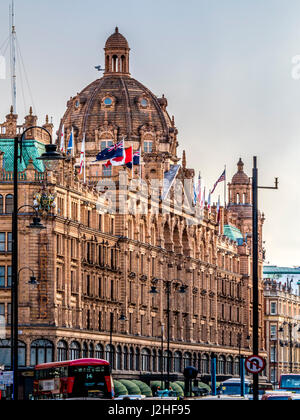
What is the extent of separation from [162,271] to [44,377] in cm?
6897

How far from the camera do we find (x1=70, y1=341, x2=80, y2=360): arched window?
113062mm

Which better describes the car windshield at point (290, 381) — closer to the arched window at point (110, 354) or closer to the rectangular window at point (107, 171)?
the arched window at point (110, 354)

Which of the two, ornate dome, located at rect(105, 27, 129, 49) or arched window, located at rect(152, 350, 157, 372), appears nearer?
arched window, located at rect(152, 350, 157, 372)

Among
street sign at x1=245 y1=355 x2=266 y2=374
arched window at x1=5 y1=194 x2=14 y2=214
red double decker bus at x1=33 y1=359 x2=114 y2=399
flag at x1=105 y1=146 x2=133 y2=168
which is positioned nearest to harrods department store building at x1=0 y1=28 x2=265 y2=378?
arched window at x1=5 y1=194 x2=14 y2=214

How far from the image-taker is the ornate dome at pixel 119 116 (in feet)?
528

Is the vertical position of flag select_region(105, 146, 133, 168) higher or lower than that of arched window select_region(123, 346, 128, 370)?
higher

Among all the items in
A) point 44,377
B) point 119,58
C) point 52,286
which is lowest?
point 44,377

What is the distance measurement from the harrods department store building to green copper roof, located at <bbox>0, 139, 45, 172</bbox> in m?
0.11

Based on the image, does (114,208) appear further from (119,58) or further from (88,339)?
(119,58)

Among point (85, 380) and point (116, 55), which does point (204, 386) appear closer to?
point (116, 55)

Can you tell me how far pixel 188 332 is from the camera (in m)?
153

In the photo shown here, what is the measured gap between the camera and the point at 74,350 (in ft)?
374

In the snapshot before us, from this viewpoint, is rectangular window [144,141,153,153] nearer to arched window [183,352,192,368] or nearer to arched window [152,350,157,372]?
arched window [183,352,192,368]
